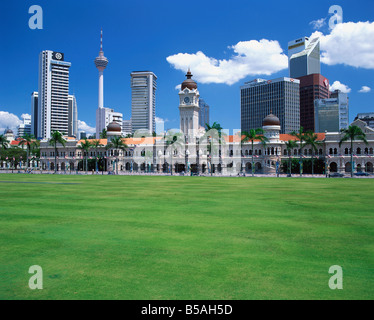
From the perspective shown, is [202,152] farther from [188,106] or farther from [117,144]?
[117,144]

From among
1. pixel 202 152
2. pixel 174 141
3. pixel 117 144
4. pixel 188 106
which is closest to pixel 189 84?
pixel 188 106

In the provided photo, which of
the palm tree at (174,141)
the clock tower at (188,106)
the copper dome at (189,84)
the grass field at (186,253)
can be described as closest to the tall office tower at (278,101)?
the copper dome at (189,84)

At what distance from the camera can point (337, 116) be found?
190m

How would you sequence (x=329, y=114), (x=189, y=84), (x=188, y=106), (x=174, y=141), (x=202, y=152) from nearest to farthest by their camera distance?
(x=202, y=152) < (x=174, y=141) < (x=188, y=106) < (x=189, y=84) < (x=329, y=114)

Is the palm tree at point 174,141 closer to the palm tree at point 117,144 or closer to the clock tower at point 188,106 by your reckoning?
the clock tower at point 188,106

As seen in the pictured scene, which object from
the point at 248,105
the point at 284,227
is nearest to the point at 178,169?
the point at 284,227

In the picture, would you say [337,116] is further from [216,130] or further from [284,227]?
[284,227]

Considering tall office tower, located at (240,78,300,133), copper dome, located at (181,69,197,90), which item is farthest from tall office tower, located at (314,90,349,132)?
copper dome, located at (181,69,197,90)

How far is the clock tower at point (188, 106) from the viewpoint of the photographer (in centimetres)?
11744

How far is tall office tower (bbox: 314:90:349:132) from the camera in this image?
189 metres

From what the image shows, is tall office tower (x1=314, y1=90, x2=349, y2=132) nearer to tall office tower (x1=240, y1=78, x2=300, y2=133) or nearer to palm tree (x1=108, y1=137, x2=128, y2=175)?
tall office tower (x1=240, y1=78, x2=300, y2=133)

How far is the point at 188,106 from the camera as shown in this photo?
11750 cm

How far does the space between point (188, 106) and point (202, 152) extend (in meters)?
24.7
